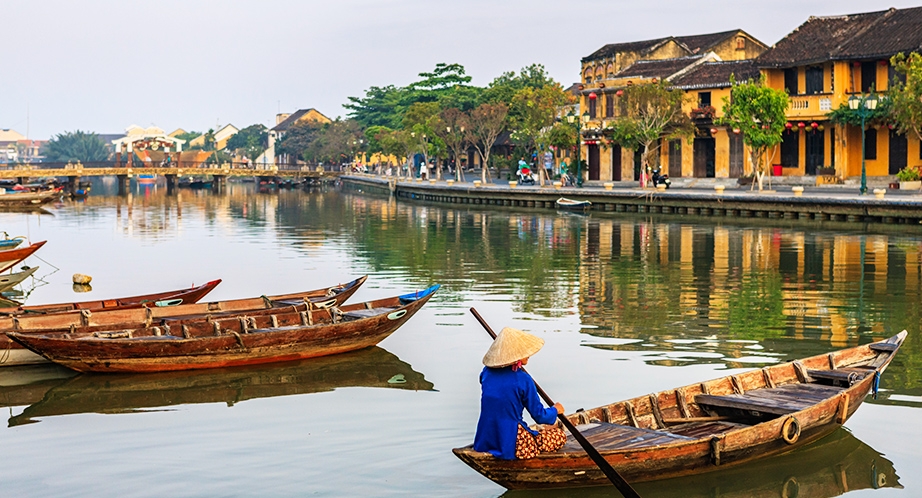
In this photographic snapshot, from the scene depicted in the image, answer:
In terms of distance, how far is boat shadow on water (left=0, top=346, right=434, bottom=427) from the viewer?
14789mm

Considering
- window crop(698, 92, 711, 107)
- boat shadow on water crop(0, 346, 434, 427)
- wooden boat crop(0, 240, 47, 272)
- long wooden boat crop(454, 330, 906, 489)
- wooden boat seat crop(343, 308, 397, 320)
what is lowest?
boat shadow on water crop(0, 346, 434, 427)

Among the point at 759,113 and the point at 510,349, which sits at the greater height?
the point at 759,113

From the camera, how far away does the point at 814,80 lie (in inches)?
1940

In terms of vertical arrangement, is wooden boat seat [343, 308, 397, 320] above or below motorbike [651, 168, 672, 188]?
below

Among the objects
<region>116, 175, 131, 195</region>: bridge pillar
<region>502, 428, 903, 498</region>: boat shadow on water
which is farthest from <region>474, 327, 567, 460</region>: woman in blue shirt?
<region>116, 175, 131, 195</region>: bridge pillar

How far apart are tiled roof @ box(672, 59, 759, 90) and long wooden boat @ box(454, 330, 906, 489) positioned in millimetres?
42921

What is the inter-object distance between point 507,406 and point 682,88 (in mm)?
49016

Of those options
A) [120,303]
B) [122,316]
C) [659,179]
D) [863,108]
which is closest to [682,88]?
[659,179]

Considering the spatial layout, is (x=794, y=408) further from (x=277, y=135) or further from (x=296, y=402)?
(x=277, y=135)

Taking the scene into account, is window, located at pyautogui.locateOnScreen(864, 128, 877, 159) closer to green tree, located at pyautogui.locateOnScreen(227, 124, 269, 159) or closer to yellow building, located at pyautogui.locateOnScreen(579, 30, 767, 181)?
yellow building, located at pyautogui.locateOnScreen(579, 30, 767, 181)

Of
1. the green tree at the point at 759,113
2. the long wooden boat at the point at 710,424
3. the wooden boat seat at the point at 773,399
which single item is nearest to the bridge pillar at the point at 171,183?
the green tree at the point at 759,113

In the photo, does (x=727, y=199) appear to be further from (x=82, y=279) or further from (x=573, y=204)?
(x=82, y=279)

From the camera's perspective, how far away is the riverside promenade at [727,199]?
3916cm

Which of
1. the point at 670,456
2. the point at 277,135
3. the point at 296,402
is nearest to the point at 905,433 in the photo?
the point at 670,456
